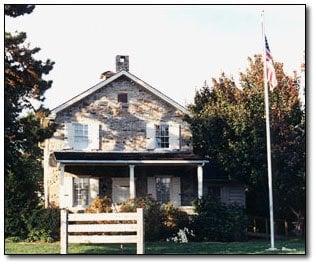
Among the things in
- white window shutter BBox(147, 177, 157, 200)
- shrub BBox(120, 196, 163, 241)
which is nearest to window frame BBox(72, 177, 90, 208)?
shrub BBox(120, 196, 163, 241)

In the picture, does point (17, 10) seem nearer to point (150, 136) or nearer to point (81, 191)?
point (81, 191)

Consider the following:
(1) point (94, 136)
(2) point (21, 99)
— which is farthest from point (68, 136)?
(2) point (21, 99)

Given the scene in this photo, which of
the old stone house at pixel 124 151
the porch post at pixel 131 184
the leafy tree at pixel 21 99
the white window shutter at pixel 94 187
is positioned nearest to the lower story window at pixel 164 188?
the old stone house at pixel 124 151

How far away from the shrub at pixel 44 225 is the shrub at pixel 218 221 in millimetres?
2909

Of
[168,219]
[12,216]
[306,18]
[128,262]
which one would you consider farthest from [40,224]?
[306,18]

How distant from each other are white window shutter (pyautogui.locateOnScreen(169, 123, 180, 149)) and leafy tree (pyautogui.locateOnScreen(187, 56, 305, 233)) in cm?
40

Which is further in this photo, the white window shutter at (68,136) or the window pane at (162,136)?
the window pane at (162,136)

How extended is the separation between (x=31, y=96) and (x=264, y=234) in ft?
17.7

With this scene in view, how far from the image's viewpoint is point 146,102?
16.6 meters

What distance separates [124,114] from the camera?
16.5 m

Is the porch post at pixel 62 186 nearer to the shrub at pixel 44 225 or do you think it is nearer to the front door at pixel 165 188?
the shrub at pixel 44 225

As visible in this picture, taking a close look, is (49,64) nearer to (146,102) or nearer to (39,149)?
(39,149)

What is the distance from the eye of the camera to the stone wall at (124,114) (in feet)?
53.3

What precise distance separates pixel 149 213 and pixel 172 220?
0.60 m
